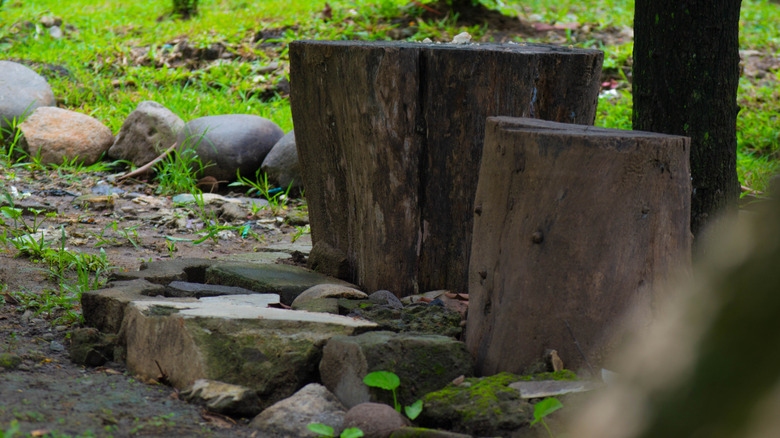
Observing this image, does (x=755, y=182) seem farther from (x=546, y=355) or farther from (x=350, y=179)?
(x=546, y=355)

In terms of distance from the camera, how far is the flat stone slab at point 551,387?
1888 mm

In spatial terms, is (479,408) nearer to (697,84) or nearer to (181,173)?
(697,84)

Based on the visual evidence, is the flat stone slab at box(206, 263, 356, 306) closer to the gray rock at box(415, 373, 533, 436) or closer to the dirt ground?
the dirt ground

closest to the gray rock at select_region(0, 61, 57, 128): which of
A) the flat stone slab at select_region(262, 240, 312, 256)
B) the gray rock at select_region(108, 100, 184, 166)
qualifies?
the gray rock at select_region(108, 100, 184, 166)

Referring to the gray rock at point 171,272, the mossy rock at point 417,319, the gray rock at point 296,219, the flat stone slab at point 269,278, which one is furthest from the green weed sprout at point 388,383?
the gray rock at point 296,219

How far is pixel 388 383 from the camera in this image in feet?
6.39

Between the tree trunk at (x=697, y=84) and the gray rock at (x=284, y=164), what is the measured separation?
2.48 m

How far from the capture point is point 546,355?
6.66ft

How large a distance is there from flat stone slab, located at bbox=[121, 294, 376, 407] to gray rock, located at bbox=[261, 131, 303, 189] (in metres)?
2.74

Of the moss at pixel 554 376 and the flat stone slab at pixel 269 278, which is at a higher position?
the moss at pixel 554 376

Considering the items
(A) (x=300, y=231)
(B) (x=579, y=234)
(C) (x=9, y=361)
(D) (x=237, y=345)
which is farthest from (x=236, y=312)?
(A) (x=300, y=231)

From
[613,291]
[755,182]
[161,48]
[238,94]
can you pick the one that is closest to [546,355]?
[613,291]

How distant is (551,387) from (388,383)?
1.38 ft

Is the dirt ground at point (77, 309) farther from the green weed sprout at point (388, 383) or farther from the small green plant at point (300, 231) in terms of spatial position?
the green weed sprout at point (388, 383)
